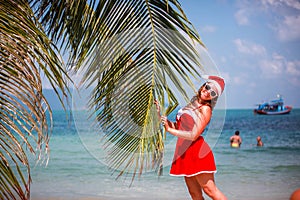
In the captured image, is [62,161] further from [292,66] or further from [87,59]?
[292,66]

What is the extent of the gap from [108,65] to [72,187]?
8.19 metres

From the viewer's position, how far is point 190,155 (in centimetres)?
331

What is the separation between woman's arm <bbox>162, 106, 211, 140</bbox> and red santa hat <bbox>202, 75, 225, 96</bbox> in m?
0.15

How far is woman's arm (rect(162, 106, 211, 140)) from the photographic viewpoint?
3234mm

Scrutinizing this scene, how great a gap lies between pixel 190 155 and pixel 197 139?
12 cm

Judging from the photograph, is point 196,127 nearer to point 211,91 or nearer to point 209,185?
point 211,91

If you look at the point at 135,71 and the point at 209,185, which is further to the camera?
the point at 209,185

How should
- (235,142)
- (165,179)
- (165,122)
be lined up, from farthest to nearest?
1. (235,142)
2. (165,179)
3. (165,122)

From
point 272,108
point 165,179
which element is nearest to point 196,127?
point 165,179

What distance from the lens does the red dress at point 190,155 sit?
10.7 ft

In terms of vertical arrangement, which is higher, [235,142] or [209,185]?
[235,142]

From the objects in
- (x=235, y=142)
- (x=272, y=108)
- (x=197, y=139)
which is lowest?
(x=197, y=139)

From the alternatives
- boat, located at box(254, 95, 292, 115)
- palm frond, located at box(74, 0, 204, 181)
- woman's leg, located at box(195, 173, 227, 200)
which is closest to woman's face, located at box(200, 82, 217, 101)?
palm frond, located at box(74, 0, 204, 181)

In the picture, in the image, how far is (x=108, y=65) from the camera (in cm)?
314
